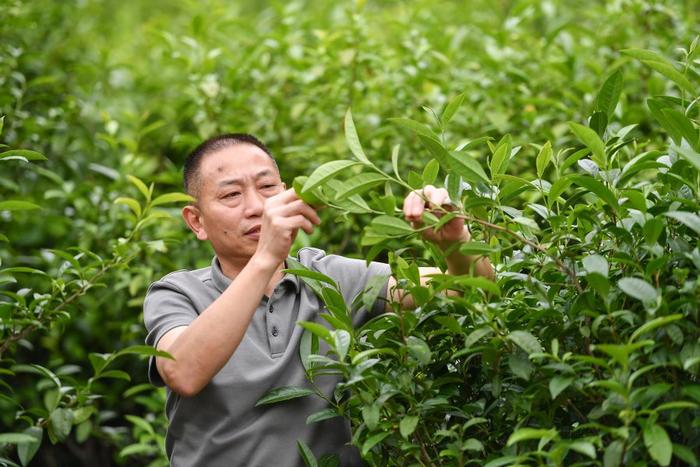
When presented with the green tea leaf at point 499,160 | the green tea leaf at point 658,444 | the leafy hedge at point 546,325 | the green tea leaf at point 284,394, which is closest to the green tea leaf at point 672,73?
the leafy hedge at point 546,325

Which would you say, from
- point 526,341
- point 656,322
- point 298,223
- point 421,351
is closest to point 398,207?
point 298,223

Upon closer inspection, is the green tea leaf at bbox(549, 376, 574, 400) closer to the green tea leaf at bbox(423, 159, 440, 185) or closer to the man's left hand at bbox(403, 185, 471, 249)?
the man's left hand at bbox(403, 185, 471, 249)

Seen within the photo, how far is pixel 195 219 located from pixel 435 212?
42.1 inches

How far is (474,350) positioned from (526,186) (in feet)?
1.31

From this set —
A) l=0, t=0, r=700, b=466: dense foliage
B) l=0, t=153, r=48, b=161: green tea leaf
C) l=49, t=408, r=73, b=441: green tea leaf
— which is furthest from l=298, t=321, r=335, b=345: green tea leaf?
l=49, t=408, r=73, b=441: green tea leaf

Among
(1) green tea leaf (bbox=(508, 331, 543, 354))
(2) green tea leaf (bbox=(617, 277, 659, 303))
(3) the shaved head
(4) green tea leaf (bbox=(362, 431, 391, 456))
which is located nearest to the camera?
(2) green tea leaf (bbox=(617, 277, 659, 303))

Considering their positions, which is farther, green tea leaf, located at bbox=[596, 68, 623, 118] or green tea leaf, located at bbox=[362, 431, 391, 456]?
green tea leaf, located at bbox=[596, 68, 623, 118]

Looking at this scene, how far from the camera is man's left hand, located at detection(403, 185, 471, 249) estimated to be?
2100mm

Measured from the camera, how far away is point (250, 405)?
2.53m

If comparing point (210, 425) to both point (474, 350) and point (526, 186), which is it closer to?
point (474, 350)

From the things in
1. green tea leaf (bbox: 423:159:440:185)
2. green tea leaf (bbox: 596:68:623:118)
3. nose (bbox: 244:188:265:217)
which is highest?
green tea leaf (bbox: 596:68:623:118)

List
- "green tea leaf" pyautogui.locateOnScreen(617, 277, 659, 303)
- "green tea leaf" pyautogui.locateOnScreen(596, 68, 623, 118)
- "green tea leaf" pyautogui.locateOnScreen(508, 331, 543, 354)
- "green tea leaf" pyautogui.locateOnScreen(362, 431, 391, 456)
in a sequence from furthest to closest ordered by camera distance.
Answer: "green tea leaf" pyautogui.locateOnScreen(596, 68, 623, 118)
"green tea leaf" pyautogui.locateOnScreen(362, 431, 391, 456)
"green tea leaf" pyautogui.locateOnScreen(508, 331, 543, 354)
"green tea leaf" pyautogui.locateOnScreen(617, 277, 659, 303)

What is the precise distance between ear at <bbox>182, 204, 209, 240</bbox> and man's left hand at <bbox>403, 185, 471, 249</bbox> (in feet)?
3.05

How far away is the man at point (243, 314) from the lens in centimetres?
233
